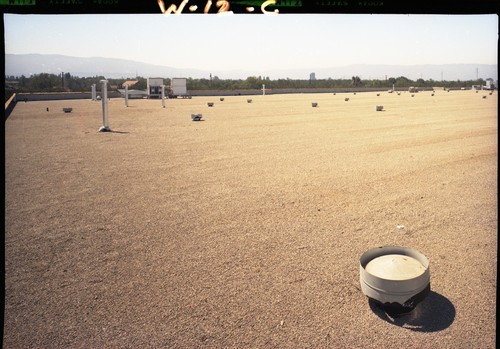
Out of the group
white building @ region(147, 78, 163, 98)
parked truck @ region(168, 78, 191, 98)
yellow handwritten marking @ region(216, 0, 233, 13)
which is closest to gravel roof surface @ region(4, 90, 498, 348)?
yellow handwritten marking @ region(216, 0, 233, 13)

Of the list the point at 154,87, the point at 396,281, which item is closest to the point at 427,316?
the point at 396,281

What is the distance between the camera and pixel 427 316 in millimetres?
4094

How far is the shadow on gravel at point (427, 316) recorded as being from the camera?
394cm

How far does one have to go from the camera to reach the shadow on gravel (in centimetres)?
394

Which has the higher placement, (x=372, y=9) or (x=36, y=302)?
(x=372, y=9)

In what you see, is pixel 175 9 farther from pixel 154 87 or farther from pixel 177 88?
pixel 177 88

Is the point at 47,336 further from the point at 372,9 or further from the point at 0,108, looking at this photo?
the point at 372,9

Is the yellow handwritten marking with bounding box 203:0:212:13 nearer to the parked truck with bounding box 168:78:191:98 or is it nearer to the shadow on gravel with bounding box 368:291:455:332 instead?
the shadow on gravel with bounding box 368:291:455:332

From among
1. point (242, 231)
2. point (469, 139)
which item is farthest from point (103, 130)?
point (469, 139)

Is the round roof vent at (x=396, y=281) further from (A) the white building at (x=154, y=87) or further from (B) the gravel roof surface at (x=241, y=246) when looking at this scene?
(A) the white building at (x=154, y=87)

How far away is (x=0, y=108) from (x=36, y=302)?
3.33m

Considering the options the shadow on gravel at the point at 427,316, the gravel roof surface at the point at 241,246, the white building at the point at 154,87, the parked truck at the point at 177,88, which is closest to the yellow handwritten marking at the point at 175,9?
the gravel roof surface at the point at 241,246

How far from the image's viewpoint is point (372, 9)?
2.25 m

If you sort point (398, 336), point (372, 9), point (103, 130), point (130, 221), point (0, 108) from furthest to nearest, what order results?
point (103, 130) → point (130, 221) → point (398, 336) → point (372, 9) → point (0, 108)
